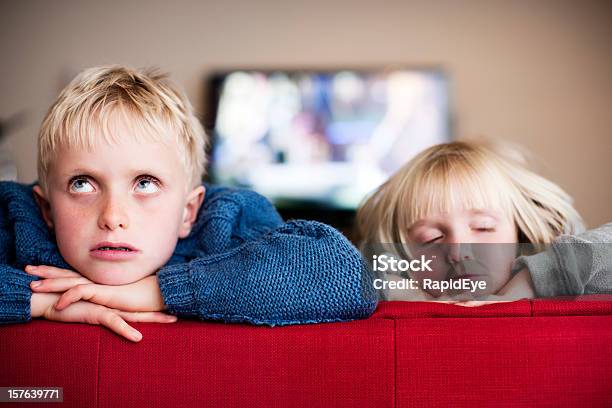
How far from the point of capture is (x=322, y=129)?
3.66 metres

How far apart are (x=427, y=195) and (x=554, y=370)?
596mm

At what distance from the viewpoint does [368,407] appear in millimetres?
722

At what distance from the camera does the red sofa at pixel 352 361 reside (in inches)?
28.1

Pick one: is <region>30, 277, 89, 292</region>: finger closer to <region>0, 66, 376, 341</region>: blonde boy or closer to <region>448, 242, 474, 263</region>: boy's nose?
<region>0, 66, 376, 341</region>: blonde boy

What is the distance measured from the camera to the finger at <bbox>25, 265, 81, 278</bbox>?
907mm

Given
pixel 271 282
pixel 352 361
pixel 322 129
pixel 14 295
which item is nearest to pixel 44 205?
pixel 14 295

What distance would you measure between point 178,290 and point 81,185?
0.82 ft

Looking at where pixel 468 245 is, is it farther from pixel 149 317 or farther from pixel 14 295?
pixel 14 295

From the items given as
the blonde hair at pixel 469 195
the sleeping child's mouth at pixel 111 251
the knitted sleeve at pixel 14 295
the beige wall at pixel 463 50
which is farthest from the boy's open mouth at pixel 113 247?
the beige wall at pixel 463 50

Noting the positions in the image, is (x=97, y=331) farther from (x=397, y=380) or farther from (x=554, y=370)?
(x=554, y=370)

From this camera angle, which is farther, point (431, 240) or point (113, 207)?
point (431, 240)

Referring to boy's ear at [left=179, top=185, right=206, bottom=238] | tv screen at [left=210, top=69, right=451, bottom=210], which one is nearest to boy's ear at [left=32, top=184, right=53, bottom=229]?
boy's ear at [left=179, top=185, right=206, bottom=238]

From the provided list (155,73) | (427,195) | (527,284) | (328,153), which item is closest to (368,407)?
(527,284)

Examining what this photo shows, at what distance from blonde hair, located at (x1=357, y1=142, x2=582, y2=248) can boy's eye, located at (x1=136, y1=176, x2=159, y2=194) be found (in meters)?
0.50
